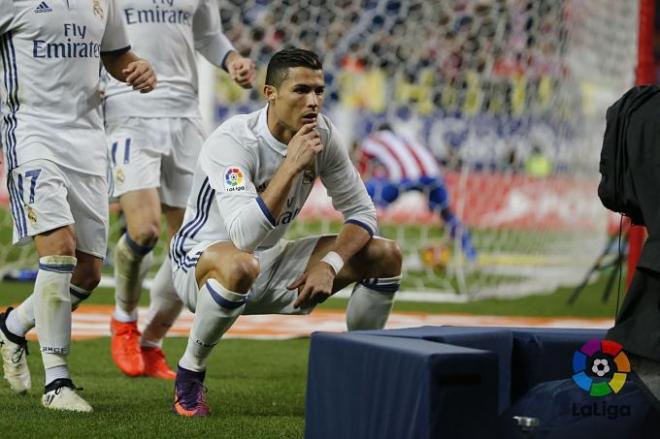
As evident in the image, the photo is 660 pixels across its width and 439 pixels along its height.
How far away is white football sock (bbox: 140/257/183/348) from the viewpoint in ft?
18.6

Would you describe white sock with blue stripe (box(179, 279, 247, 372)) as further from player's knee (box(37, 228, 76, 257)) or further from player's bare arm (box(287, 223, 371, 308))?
player's knee (box(37, 228, 76, 257))

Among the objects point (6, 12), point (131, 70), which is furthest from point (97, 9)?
point (6, 12)

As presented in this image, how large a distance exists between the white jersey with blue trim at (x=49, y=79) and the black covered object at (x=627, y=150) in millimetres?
2238

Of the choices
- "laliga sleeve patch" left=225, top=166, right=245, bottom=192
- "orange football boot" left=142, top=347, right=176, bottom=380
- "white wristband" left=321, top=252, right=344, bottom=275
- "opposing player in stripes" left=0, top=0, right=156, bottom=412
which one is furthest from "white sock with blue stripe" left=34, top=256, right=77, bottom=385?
"orange football boot" left=142, top=347, right=176, bottom=380

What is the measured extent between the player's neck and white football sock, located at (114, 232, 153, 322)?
4.65 ft

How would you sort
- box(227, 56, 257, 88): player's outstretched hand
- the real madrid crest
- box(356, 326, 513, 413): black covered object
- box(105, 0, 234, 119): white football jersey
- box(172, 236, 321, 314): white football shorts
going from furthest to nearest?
box(105, 0, 234, 119): white football jersey → box(227, 56, 257, 88): player's outstretched hand → the real madrid crest → box(172, 236, 321, 314): white football shorts → box(356, 326, 513, 413): black covered object

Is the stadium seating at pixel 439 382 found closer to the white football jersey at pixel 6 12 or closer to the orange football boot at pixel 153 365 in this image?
the white football jersey at pixel 6 12

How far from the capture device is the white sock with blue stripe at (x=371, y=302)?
491 cm

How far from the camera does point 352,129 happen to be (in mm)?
12883

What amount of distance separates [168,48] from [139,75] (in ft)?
4.08

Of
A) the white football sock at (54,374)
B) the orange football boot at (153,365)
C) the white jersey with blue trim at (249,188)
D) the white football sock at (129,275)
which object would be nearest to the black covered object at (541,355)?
the white jersey with blue trim at (249,188)

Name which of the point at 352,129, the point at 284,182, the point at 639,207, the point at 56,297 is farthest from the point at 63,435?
the point at 352,129

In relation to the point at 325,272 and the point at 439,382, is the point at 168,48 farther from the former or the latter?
the point at 439,382

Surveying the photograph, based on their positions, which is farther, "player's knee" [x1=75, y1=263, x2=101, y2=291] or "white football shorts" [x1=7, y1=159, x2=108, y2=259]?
"player's knee" [x1=75, y1=263, x2=101, y2=291]
